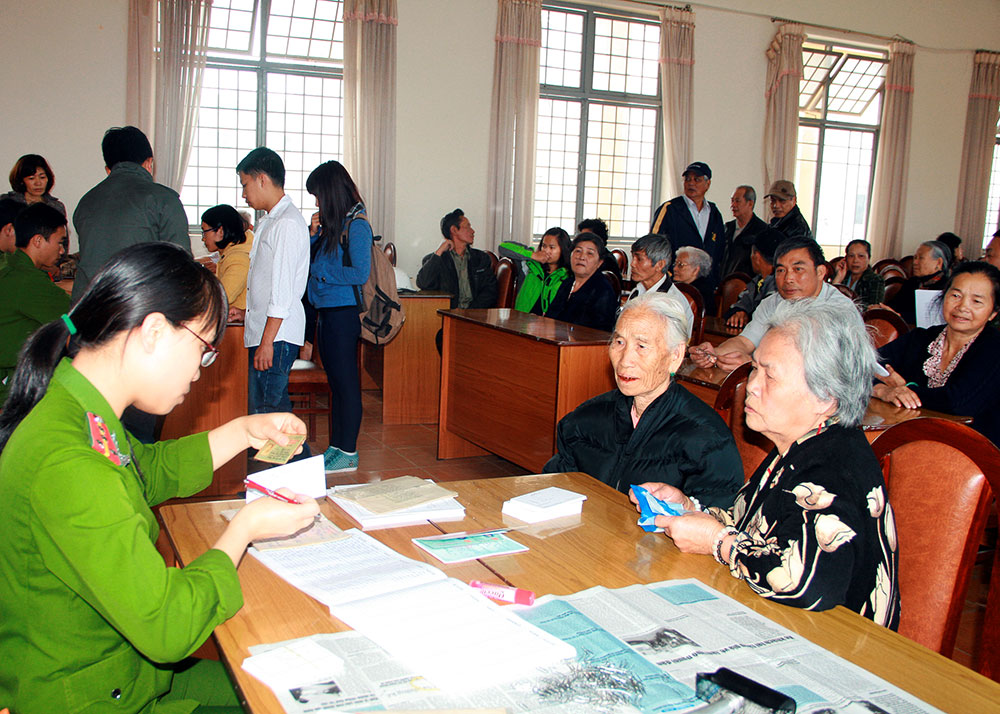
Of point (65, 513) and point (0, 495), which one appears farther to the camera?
point (0, 495)

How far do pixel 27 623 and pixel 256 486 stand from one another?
45 centimetres

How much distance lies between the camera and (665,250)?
14.4ft

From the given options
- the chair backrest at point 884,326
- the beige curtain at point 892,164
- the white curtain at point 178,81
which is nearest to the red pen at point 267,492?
the chair backrest at point 884,326

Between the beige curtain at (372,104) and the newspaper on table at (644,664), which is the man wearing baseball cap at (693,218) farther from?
the newspaper on table at (644,664)

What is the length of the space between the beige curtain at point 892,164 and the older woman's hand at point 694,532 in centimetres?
1006

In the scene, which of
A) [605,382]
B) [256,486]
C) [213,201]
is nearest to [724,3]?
[213,201]

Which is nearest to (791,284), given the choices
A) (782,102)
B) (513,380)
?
(513,380)

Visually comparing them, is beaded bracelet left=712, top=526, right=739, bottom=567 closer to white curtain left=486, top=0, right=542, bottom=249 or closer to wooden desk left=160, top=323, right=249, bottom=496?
wooden desk left=160, top=323, right=249, bottom=496

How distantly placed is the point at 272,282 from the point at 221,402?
67 centimetres

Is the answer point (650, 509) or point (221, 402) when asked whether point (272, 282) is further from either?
point (650, 509)

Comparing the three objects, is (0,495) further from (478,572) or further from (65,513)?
(478,572)

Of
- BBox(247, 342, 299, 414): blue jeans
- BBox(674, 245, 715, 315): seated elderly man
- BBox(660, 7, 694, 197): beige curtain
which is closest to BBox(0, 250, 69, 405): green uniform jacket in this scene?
BBox(247, 342, 299, 414): blue jeans

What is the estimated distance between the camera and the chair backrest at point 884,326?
3.73 metres

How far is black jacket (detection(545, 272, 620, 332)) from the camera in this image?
4656 millimetres
